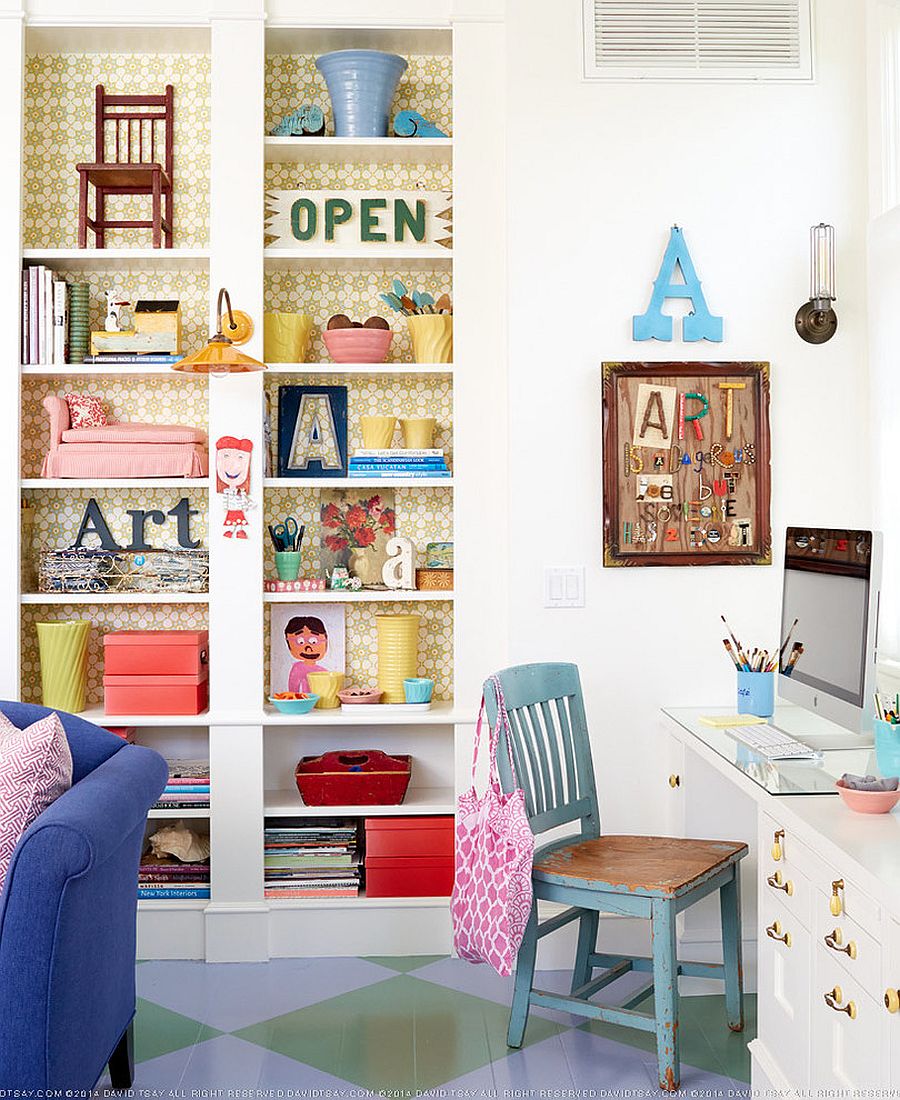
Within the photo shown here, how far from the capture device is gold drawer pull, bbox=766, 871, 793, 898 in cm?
218

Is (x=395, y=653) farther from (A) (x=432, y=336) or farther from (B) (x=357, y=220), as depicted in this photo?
(B) (x=357, y=220)

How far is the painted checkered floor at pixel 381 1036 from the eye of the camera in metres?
2.60

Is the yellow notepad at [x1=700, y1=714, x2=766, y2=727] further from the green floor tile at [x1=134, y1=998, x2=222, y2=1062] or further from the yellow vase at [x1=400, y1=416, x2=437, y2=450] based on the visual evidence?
the green floor tile at [x1=134, y1=998, x2=222, y2=1062]

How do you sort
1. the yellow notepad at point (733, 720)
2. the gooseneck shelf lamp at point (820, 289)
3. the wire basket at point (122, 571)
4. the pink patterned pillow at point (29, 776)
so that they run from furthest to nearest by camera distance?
the wire basket at point (122, 571)
the gooseneck shelf lamp at point (820, 289)
the yellow notepad at point (733, 720)
the pink patterned pillow at point (29, 776)

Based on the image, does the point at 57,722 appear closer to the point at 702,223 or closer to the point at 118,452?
the point at 118,452

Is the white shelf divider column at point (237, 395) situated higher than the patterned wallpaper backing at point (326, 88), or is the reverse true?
the patterned wallpaper backing at point (326, 88)

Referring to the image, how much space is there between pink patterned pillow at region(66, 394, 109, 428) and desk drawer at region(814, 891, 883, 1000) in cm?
254

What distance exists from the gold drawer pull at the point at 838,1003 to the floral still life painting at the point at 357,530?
2050 millimetres

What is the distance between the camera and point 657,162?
3311mm

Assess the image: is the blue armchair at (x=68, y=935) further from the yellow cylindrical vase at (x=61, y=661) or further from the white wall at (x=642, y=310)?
the white wall at (x=642, y=310)

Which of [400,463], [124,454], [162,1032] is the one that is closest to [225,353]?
[124,454]

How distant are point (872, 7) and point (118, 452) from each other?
251 centimetres

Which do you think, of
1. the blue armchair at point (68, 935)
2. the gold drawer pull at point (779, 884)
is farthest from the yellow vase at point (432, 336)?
the gold drawer pull at point (779, 884)

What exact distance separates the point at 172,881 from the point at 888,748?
2.17 m
